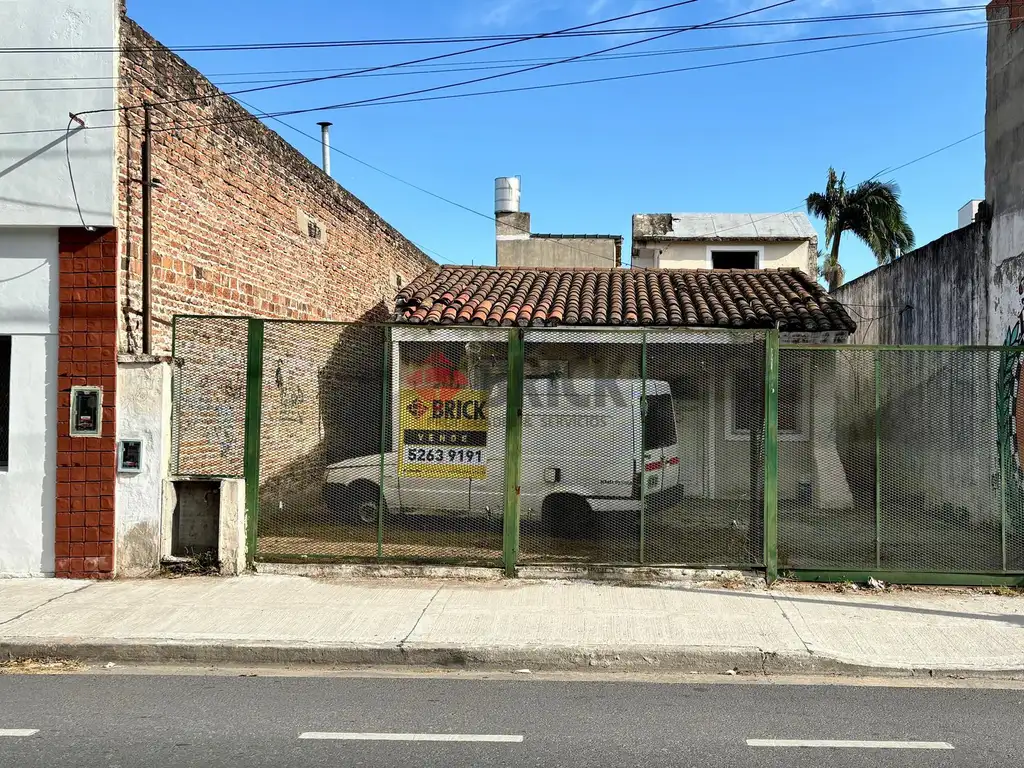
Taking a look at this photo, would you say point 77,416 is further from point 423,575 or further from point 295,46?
point 295,46

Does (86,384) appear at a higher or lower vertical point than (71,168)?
lower

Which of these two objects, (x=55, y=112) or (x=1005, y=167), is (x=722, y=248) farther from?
(x=55, y=112)

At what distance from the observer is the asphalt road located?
4477 mm

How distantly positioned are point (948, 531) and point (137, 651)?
736cm

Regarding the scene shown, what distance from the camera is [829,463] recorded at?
8539 mm

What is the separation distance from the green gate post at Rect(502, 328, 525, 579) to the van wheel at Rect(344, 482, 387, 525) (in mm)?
1345

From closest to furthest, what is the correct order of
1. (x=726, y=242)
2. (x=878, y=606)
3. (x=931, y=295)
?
(x=878, y=606), (x=931, y=295), (x=726, y=242)

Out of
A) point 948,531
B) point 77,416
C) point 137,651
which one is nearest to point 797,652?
point 948,531

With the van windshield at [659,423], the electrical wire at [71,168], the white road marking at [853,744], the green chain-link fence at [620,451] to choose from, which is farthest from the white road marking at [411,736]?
the electrical wire at [71,168]

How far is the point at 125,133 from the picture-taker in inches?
329

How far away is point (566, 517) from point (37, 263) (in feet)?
19.1

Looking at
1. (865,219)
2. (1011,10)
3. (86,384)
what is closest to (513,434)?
(86,384)

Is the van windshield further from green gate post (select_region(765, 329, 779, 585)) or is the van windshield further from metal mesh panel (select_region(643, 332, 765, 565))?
green gate post (select_region(765, 329, 779, 585))

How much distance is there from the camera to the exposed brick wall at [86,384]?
823cm
